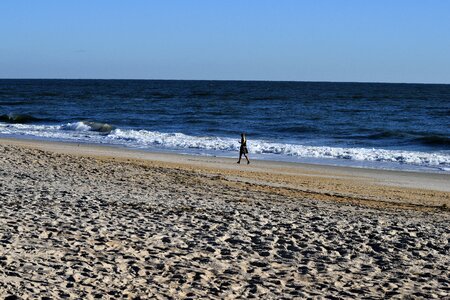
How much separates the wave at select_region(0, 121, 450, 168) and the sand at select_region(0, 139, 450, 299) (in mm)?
9548

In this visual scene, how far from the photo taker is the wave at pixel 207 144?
2758 cm

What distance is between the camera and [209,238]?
10.4 m

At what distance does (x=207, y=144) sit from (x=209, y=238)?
21860 mm

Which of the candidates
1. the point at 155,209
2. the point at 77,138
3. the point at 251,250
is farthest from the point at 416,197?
the point at 77,138

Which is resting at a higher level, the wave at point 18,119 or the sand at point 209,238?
the sand at point 209,238

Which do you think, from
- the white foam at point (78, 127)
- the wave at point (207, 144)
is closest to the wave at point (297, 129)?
the wave at point (207, 144)

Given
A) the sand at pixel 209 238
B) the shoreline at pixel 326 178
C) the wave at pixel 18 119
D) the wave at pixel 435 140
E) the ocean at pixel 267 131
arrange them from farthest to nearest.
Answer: the wave at pixel 18 119 < the wave at pixel 435 140 < the ocean at pixel 267 131 < the shoreline at pixel 326 178 < the sand at pixel 209 238

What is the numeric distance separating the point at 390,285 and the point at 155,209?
5.28 metres

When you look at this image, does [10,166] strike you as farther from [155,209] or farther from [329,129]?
[329,129]

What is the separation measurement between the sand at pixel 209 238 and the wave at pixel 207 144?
955 cm

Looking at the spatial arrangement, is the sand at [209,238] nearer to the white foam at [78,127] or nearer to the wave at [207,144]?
the wave at [207,144]

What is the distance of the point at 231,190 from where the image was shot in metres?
16.2

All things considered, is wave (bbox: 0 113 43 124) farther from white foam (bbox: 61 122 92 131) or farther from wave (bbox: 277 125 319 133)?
wave (bbox: 277 125 319 133)

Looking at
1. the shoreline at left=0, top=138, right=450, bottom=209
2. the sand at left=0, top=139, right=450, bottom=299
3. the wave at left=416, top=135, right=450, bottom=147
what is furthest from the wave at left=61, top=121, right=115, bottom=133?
the sand at left=0, top=139, right=450, bottom=299
